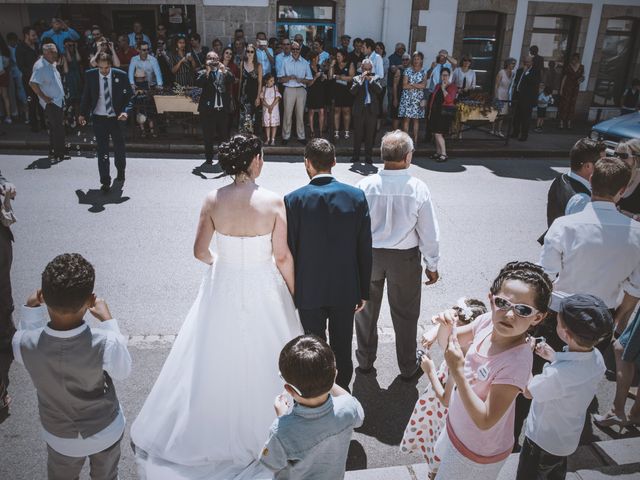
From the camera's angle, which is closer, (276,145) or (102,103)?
(102,103)

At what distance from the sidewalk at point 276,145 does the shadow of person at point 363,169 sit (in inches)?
37.2

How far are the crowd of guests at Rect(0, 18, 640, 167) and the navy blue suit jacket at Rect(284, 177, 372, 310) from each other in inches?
296

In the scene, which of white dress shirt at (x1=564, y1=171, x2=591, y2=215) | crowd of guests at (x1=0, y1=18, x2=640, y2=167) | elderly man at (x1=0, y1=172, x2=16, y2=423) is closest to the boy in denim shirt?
white dress shirt at (x1=564, y1=171, x2=591, y2=215)

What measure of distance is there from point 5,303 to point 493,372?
388 centimetres

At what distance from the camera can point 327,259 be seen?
3400 millimetres

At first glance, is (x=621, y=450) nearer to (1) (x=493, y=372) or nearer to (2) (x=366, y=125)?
Answer: (1) (x=493, y=372)

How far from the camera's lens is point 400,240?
12.7ft

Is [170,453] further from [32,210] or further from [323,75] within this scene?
[323,75]

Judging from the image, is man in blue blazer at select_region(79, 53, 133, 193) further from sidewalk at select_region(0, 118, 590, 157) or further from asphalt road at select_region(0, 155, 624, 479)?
sidewalk at select_region(0, 118, 590, 157)

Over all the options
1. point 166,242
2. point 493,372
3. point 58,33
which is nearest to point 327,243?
point 493,372

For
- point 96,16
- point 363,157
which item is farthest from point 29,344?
point 96,16

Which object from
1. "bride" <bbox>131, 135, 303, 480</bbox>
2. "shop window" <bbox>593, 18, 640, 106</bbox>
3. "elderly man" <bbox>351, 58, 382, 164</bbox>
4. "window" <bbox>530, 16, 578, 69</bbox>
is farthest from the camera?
"shop window" <bbox>593, 18, 640, 106</bbox>

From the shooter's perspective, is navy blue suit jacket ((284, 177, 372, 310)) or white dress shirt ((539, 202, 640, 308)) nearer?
white dress shirt ((539, 202, 640, 308))

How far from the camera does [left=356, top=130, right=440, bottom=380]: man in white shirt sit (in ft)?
12.5
